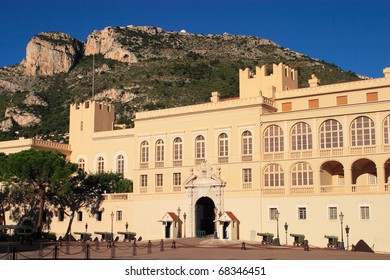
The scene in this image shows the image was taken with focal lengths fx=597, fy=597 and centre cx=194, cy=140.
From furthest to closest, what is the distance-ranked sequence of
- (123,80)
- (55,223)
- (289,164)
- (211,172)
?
(123,80), (55,223), (211,172), (289,164)

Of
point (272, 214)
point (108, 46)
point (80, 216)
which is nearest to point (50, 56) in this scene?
point (108, 46)

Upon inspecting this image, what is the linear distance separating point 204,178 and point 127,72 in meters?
70.1

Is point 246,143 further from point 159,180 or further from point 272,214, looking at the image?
point 159,180

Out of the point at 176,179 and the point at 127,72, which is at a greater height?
the point at 127,72

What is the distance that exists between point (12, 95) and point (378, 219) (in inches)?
3334

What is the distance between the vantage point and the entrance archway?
44.3 m

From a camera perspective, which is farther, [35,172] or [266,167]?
[35,172]

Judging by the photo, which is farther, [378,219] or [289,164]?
[289,164]

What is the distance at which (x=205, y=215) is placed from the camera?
45156mm

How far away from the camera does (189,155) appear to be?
44500mm

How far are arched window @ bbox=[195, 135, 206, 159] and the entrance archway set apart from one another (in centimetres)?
317

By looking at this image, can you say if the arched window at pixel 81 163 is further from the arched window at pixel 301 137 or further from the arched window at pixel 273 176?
the arched window at pixel 301 137
